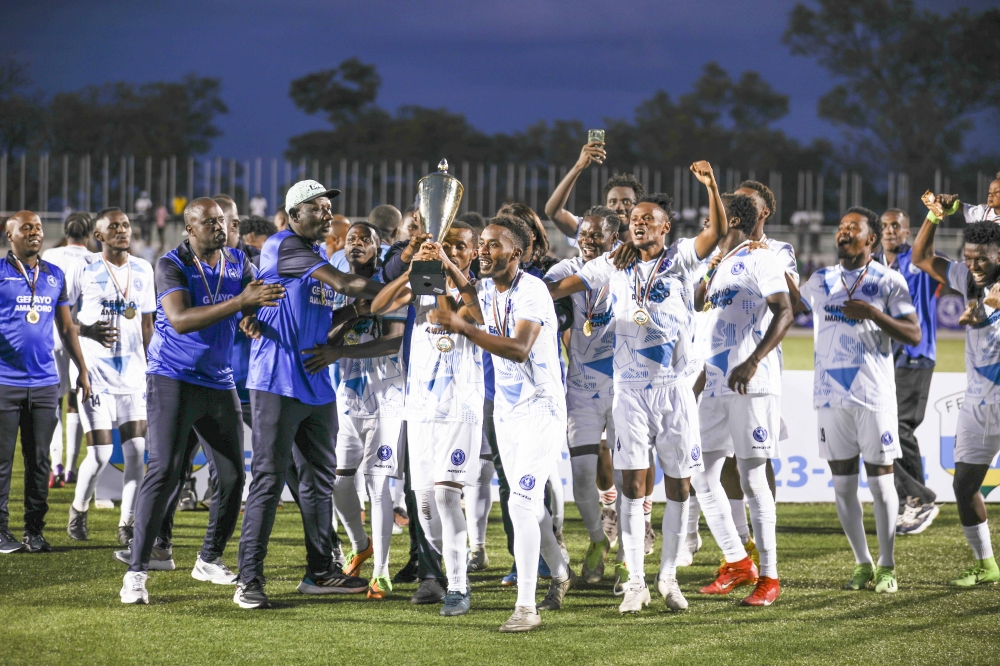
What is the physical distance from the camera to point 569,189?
26.3 feet

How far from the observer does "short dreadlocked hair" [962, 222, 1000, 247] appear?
7312mm

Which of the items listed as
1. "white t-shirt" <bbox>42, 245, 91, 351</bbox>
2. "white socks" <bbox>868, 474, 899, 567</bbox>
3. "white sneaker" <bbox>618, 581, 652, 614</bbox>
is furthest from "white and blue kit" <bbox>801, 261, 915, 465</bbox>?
"white t-shirt" <bbox>42, 245, 91, 351</bbox>

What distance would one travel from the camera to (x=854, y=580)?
7344 millimetres

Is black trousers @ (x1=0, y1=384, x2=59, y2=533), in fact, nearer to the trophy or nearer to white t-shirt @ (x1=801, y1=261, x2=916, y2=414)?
the trophy

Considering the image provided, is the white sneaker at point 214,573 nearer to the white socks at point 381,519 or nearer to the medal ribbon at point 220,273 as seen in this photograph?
the white socks at point 381,519

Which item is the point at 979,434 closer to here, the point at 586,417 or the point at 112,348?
the point at 586,417

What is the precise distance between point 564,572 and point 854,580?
2.13 metres

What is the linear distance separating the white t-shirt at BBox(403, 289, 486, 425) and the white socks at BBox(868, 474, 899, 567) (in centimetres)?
287

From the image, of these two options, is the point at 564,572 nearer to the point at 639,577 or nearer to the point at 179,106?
the point at 639,577

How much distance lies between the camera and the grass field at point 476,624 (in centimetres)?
564

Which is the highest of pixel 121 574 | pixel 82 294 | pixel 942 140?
pixel 942 140

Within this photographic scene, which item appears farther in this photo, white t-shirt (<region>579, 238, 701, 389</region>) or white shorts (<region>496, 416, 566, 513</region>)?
white t-shirt (<region>579, 238, 701, 389</region>)

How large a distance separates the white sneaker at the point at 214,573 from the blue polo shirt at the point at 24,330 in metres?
2.20

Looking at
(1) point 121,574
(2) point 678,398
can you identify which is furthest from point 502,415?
(1) point 121,574
